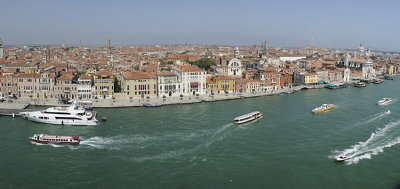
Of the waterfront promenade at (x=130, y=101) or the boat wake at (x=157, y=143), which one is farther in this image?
the waterfront promenade at (x=130, y=101)

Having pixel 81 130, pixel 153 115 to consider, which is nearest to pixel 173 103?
pixel 153 115

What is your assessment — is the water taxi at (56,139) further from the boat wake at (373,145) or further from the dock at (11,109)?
the boat wake at (373,145)

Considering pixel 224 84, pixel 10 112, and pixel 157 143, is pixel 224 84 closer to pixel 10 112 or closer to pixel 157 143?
pixel 157 143

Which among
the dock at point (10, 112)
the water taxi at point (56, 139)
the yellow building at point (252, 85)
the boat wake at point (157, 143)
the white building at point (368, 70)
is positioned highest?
the white building at point (368, 70)

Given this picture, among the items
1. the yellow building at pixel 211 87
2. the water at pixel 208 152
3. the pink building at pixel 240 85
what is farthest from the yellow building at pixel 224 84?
the water at pixel 208 152

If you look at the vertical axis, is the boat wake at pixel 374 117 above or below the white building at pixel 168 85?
below

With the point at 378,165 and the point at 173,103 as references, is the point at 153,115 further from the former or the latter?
the point at 378,165

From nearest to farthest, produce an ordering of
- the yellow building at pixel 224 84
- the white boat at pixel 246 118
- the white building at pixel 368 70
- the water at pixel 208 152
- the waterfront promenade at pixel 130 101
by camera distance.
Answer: the water at pixel 208 152, the white boat at pixel 246 118, the waterfront promenade at pixel 130 101, the yellow building at pixel 224 84, the white building at pixel 368 70
